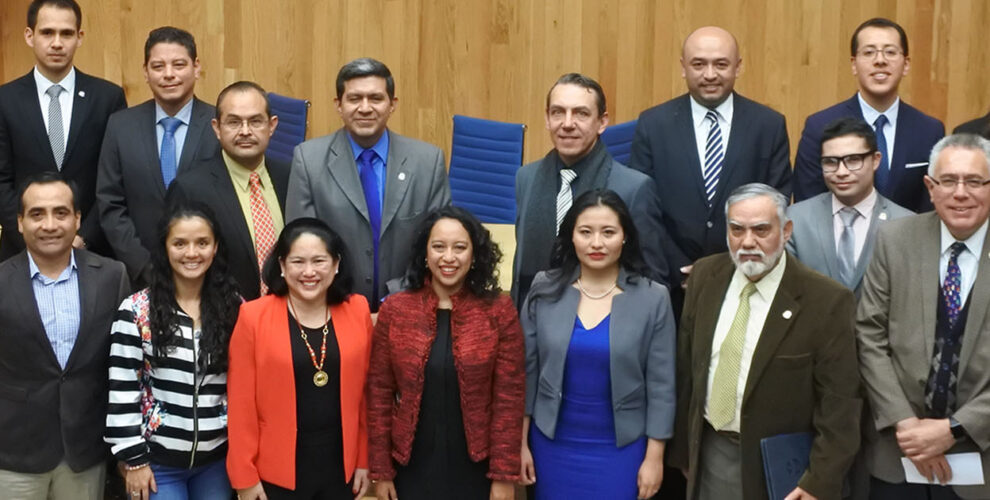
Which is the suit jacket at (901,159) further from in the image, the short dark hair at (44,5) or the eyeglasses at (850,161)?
the short dark hair at (44,5)

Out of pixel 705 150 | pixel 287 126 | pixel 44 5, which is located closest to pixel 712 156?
pixel 705 150

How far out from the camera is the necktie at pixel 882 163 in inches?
164

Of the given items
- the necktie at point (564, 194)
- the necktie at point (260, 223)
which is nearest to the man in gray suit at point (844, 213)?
the necktie at point (564, 194)

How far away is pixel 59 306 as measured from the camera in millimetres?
3555

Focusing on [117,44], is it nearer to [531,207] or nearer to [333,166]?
[333,166]

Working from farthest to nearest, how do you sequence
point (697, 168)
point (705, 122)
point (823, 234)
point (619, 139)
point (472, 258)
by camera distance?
point (619, 139) → point (705, 122) → point (697, 168) → point (823, 234) → point (472, 258)

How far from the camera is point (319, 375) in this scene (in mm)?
3443

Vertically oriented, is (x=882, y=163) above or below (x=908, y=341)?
above

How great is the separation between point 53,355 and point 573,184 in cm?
170

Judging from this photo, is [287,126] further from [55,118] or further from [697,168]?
[697,168]

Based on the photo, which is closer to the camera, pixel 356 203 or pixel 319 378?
pixel 319 378

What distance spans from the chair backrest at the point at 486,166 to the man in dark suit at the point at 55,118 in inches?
82.4

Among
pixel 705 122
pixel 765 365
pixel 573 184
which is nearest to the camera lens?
pixel 765 365

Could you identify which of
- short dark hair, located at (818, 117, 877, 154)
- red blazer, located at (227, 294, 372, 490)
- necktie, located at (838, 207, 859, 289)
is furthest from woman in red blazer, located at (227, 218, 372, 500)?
short dark hair, located at (818, 117, 877, 154)
